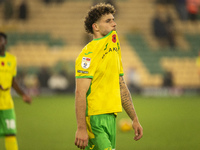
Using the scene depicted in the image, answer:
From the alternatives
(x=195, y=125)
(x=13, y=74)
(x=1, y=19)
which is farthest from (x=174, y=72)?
(x=13, y=74)

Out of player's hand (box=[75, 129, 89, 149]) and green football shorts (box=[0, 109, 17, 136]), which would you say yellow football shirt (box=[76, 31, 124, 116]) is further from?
green football shorts (box=[0, 109, 17, 136])

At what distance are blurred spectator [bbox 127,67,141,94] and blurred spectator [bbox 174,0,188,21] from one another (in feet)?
20.3

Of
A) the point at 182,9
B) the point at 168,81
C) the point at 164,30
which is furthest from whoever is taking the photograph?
the point at 182,9

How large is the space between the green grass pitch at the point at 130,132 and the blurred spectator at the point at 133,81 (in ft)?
23.5

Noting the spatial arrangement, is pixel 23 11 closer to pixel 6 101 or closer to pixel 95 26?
pixel 6 101

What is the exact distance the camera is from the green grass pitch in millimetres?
7629

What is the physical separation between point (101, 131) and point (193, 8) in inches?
943

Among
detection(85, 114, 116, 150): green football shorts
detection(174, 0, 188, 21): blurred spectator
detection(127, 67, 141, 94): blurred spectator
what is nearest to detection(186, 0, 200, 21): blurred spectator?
detection(174, 0, 188, 21): blurred spectator

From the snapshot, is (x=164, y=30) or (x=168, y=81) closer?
(x=168, y=81)

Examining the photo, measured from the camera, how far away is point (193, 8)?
1027 inches

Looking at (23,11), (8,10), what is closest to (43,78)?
(23,11)

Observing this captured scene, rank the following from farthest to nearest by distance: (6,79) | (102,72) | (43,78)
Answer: (43,78)
(6,79)
(102,72)

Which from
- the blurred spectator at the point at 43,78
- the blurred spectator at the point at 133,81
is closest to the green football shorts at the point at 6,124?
the blurred spectator at the point at 43,78

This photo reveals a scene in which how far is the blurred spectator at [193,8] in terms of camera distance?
25.9 meters
